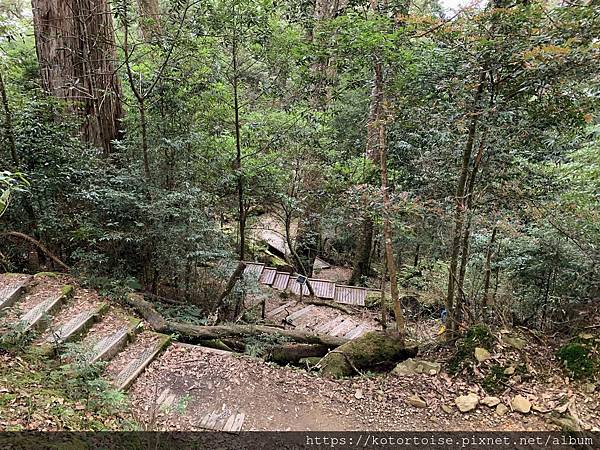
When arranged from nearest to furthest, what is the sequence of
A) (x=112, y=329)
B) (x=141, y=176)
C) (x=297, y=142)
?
(x=112, y=329) < (x=141, y=176) < (x=297, y=142)

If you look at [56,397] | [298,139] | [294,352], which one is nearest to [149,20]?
[298,139]

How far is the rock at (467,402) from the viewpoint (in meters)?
3.80

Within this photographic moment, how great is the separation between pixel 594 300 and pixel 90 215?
6690mm

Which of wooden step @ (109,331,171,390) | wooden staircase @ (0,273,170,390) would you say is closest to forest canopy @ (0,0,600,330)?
wooden staircase @ (0,273,170,390)

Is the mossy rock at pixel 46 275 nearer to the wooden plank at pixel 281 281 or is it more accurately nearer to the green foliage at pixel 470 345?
the green foliage at pixel 470 345

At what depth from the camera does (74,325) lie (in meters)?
4.02

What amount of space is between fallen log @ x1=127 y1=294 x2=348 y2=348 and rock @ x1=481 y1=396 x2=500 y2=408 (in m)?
2.00

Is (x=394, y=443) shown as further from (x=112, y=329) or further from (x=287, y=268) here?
(x=287, y=268)

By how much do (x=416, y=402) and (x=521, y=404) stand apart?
1022mm

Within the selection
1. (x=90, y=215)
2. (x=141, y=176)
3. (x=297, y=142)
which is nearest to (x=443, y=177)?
(x=297, y=142)

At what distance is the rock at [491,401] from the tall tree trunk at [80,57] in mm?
6568

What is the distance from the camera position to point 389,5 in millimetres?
4910

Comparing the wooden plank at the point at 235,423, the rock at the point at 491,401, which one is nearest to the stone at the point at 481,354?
the rock at the point at 491,401

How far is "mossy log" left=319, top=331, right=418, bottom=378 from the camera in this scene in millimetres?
4660
